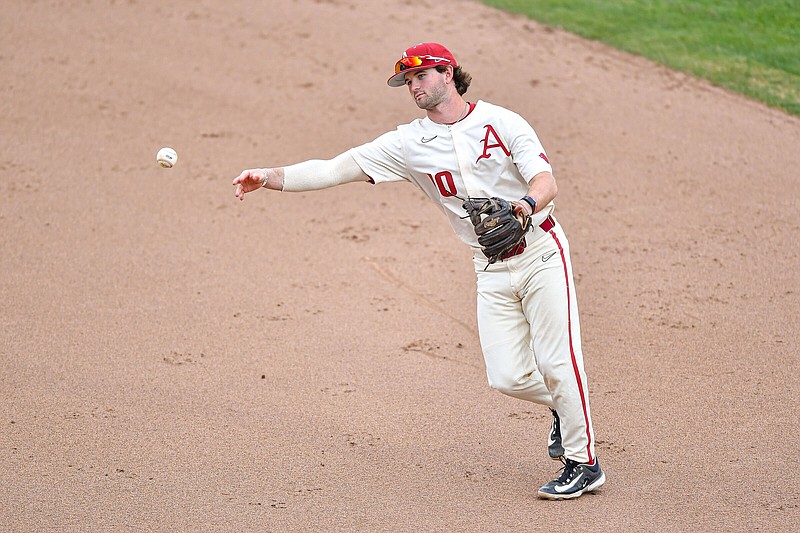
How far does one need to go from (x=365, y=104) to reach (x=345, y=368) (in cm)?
457

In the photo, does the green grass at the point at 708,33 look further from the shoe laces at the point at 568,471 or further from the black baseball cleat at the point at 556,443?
the shoe laces at the point at 568,471

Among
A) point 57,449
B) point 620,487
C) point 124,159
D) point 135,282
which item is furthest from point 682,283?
point 124,159

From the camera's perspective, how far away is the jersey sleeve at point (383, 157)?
16.1 ft

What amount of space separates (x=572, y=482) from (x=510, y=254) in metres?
1.10

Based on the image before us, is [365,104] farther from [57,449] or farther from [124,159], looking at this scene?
[57,449]

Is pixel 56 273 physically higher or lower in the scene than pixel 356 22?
lower

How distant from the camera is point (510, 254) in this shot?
4.71 m

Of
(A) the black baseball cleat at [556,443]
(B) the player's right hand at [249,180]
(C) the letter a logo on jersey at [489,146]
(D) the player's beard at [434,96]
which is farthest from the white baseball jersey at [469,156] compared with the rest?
(A) the black baseball cleat at [556,443]

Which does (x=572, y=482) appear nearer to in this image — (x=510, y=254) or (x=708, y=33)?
(x=510, y=254)

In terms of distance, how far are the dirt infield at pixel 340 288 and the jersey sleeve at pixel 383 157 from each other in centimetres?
148

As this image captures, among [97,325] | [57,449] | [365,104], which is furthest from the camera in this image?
[365,104]

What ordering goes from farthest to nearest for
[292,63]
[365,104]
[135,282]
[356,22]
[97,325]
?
[356,22] < [292,63] < [365,104] < [135,282] < [97,325]

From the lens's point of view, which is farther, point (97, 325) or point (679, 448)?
point (97, 325)

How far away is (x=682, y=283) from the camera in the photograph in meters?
7.50
